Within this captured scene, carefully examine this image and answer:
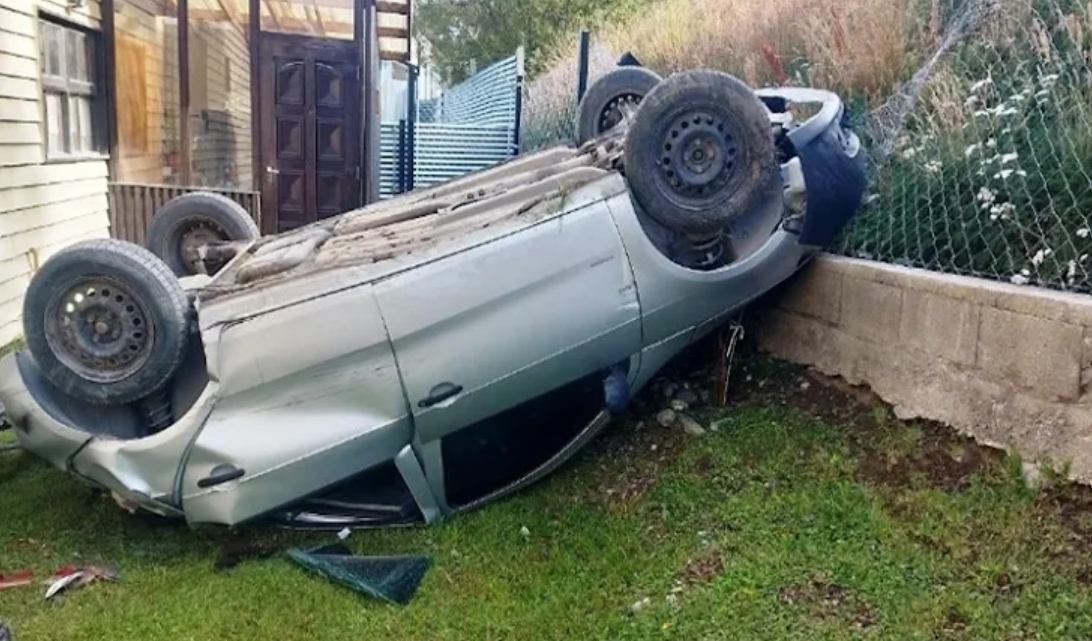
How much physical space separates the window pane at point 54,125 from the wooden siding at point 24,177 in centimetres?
18

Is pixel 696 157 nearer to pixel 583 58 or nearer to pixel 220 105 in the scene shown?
pixel 583 58

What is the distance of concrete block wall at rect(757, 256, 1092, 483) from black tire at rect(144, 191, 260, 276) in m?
3.33

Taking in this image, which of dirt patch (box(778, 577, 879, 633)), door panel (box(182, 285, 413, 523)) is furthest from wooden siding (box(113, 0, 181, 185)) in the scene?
dirt patch (box(778, 577, 879, 633))

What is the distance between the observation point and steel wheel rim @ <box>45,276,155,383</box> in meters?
3.50

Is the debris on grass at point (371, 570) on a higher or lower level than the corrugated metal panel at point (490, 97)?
lower

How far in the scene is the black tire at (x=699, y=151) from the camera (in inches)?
146

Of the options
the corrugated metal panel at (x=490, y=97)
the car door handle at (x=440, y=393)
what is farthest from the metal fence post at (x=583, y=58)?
the car door handle at (x=440, y=393)

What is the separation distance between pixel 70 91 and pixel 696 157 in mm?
7324

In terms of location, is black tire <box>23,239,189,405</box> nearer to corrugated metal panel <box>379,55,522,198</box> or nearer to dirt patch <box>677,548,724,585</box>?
dirt patch <box>677,548,724,585</box>

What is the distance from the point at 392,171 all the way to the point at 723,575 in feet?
28.2

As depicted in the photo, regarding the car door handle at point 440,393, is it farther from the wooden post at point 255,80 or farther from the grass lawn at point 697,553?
the wooden post at point 255,80

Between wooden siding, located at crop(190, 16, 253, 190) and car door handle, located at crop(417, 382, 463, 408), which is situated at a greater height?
wooden siding, located at crop(190, 16, 253, 190)

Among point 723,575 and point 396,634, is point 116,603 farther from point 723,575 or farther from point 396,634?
point 723,575

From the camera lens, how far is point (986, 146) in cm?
391
